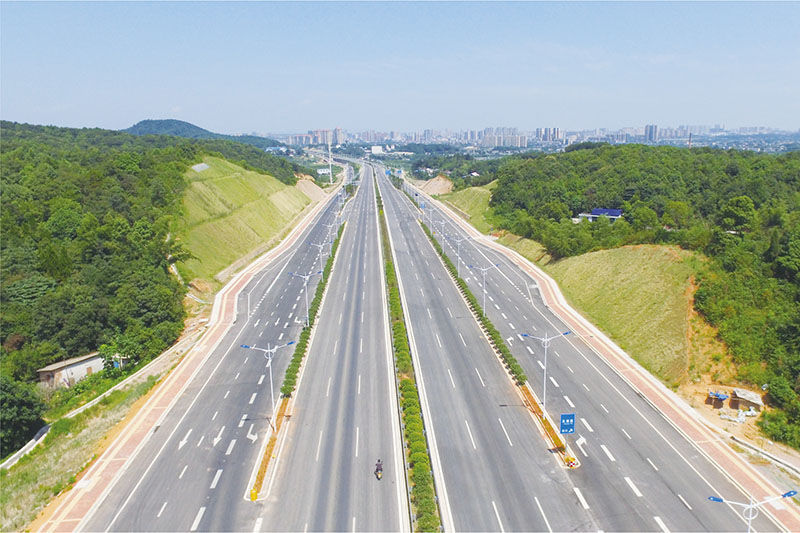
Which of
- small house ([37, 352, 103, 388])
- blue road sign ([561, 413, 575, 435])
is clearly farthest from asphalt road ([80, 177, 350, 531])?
blue road sign ([561, 413, 575, 435])

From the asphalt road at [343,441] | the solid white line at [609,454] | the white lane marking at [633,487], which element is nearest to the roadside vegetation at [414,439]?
the asphalt road at [343,441]

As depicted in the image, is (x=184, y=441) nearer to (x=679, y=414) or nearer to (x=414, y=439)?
(x=414, y=439)

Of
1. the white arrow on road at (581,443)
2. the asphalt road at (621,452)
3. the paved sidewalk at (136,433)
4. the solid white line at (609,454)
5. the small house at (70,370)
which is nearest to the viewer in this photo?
the asphalt road at (621,452)

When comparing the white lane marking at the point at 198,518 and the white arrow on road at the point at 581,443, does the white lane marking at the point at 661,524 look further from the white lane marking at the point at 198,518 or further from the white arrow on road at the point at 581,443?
the white lane marking at the point at 198,518

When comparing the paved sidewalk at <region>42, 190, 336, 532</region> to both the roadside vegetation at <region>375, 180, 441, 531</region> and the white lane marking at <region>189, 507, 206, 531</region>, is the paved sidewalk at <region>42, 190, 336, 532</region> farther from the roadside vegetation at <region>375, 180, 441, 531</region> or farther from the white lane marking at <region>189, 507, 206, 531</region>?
the roadside vegetation at <region>375, 180, 441, 531</region>

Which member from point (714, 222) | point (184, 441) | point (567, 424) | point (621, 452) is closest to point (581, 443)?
point (621, 452)
